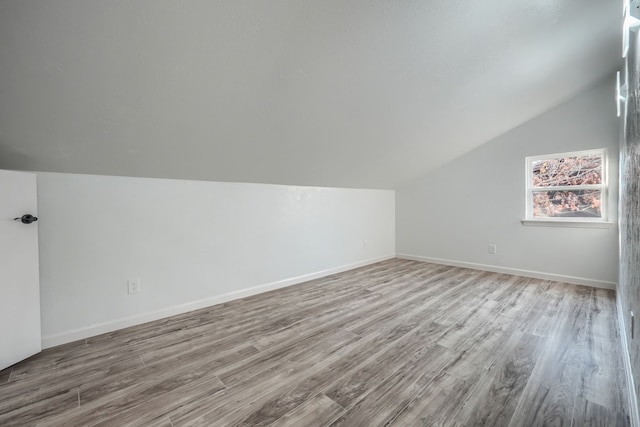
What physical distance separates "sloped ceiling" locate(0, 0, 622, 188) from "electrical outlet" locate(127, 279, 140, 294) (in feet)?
3.07

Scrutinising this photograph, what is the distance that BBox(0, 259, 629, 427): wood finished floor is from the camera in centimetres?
137

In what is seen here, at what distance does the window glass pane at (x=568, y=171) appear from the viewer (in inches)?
136

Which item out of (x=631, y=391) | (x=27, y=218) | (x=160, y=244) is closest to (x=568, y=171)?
(x=631, y=391)

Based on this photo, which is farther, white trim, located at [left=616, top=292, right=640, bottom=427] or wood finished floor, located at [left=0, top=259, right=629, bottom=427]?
wood finished floor, located at [left=0, top=259, right=629, bottom=427]

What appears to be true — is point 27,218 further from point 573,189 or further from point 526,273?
point 573,189

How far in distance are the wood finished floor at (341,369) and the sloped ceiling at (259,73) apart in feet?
4.64

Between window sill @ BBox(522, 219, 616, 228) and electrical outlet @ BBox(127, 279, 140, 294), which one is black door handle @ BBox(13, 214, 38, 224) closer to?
electrical outlet @ BBox(127, 279, 140, 294)

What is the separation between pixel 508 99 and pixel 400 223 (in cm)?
269

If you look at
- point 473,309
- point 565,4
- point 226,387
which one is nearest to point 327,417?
point 226,387

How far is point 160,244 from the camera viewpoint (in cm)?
257

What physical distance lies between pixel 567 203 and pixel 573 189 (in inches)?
7.5

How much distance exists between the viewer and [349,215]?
14.5ft

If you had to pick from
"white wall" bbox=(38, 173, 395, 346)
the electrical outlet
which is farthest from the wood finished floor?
the electrical outlet

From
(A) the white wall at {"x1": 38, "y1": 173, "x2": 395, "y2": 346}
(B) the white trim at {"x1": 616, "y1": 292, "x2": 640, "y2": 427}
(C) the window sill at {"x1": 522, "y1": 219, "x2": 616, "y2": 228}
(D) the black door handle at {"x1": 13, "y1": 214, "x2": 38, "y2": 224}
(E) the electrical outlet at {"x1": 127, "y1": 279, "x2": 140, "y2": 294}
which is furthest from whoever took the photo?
(C) the window sill at {"x1": 522, "y1": 219, "x2": 616, "y2": 228}
